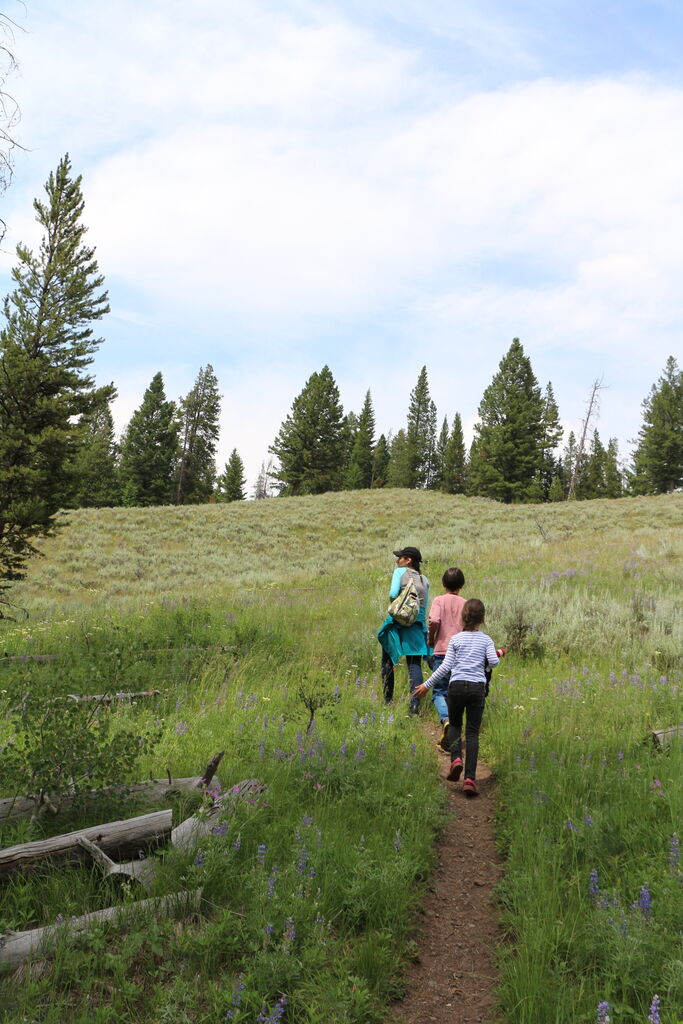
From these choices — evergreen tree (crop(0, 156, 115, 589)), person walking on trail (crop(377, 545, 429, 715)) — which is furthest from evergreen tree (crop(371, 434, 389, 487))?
person walking on trail (crop(377, 545, 429, 715))

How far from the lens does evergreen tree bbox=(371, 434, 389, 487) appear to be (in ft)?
257

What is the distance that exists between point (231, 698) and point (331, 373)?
191 ft

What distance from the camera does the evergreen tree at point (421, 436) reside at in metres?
72.2

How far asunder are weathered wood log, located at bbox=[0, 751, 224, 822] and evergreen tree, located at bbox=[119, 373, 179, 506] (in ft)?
171

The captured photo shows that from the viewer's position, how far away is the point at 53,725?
12.1 ft

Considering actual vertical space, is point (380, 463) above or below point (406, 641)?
above

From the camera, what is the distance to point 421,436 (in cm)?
7375

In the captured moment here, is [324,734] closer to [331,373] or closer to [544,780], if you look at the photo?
[544,780]

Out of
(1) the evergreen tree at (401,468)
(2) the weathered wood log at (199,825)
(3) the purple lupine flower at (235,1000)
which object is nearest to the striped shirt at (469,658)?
(2) the weathered wood log at (199,825)

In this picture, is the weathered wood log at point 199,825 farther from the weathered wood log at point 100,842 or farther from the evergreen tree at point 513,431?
the evergreen tree at point 513,431

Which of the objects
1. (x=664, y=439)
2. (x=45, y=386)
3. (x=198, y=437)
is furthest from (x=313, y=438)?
(x=45, y=386)

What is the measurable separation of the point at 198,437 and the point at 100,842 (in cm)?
5783

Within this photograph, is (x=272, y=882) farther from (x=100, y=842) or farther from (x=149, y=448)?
(x=149, y=448)

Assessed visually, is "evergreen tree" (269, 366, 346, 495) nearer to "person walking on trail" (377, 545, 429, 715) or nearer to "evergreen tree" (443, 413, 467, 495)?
"evergreen tree" (443, 413, 467, 495)
